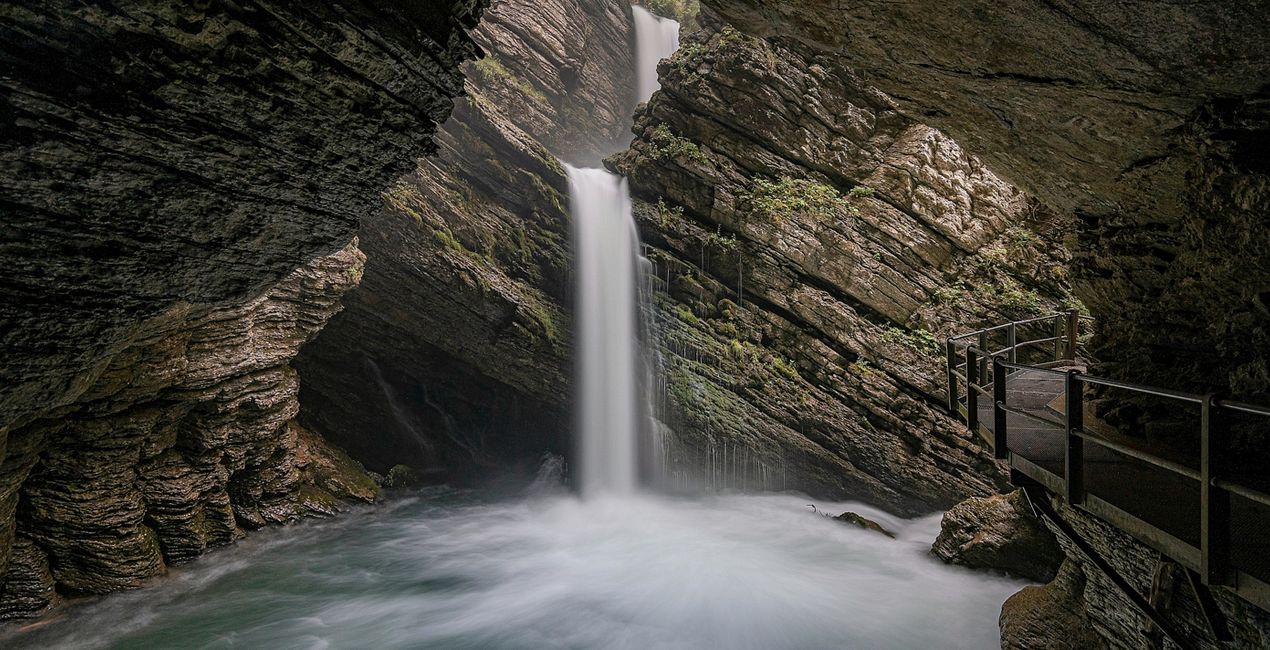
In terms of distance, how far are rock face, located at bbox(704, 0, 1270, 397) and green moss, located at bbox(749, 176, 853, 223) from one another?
5865 mm

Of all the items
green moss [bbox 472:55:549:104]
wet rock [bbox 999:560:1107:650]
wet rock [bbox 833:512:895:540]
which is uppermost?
green moss [bbox 472:55:549:104]

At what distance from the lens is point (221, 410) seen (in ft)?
29.0

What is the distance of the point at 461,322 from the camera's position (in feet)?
43.0

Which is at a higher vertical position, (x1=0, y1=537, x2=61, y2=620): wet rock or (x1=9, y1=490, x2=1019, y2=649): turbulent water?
(x1=0, y1=537, x2=61, y2=620): wet rock

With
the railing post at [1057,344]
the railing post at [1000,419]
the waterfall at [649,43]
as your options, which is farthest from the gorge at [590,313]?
the waterfall at [649,43]

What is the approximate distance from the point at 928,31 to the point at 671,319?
929 cm

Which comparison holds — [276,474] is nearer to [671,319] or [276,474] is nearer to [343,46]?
[671,319]

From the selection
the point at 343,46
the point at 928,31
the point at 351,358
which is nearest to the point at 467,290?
the point at 351,358

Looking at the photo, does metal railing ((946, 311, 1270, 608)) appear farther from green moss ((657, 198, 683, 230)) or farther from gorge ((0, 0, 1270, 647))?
green moss ((657, 198, 683, 230))

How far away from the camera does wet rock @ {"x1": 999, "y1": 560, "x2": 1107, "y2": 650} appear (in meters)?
5.13

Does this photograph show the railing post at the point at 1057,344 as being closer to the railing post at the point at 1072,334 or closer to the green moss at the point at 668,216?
the railing post at the point at 1072,334

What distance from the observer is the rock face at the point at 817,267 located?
11133 mm

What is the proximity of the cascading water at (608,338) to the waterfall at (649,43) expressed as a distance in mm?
13031

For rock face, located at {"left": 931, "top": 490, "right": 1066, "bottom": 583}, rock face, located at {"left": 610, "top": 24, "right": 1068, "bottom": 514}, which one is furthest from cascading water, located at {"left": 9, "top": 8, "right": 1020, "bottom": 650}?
rock face, located at {"left": 610, "top": 24, "right": 1068, "bottom": 514}
